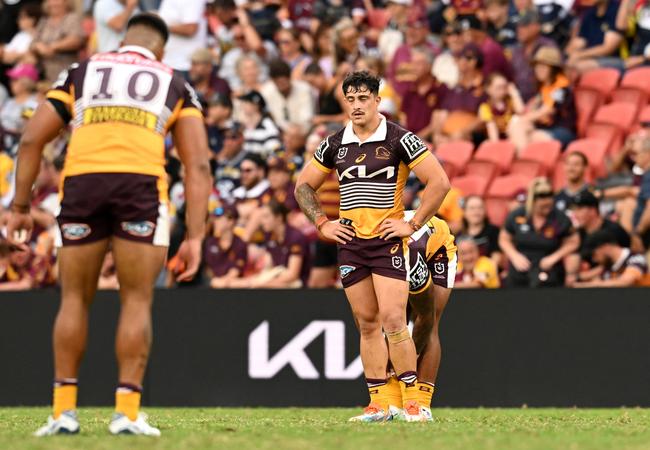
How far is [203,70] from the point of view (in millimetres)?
18375

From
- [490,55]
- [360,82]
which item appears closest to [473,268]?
[490,55]

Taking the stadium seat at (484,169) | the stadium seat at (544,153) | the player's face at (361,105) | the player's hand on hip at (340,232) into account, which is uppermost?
the stadium seat at (544,153)

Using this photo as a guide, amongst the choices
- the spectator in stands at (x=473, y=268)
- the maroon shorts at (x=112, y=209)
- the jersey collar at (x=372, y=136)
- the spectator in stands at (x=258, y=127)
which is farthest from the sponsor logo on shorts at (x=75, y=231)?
the spectator in stands at (x=258, y=127)

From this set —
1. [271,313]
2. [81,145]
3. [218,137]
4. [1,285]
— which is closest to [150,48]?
[81,145]

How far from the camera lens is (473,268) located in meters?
14.2

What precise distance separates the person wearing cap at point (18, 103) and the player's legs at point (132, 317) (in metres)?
11.0

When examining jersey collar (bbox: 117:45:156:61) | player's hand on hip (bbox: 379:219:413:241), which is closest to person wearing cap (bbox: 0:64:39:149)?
player's hand on hip (bbox: 379:219:413:241)

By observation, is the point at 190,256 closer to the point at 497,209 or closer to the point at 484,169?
the point at 497,209

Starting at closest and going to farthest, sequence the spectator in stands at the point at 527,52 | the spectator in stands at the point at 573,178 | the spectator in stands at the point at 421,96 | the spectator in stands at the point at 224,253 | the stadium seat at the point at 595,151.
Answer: the spectator in stands at the point at 573,178 < the spectator in stands at the point at 224,253 < the stadium seat at the point at 595,151 < the spectator in stands at the point at 527,52 < the spectator in stands at the point at 421,96

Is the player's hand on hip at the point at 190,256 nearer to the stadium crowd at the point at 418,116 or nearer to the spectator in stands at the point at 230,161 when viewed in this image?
the stadium crowd at the point at 418,116

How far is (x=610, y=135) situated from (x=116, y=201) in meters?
9.70

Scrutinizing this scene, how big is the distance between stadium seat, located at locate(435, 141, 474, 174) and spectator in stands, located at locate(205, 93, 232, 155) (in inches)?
115

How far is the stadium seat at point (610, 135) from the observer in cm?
1593

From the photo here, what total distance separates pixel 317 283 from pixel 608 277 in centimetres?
313
